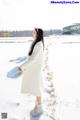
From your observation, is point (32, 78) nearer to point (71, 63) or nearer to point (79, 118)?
point (79, 118)

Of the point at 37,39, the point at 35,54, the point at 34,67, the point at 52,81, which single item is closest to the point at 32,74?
the point at 34,67

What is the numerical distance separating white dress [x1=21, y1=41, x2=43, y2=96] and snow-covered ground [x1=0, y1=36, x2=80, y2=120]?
0.81ft

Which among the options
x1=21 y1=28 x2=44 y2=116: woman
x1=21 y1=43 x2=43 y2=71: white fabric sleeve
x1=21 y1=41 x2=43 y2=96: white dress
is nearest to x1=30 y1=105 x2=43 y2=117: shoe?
x1=21 y1=28 x2=44 y2=116: woman

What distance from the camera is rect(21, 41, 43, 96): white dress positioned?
2725 mm

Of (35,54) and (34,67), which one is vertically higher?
(35,54)

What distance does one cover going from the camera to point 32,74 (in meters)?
2.78

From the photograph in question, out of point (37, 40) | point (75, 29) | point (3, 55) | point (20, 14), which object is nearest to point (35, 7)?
point (20, 14)

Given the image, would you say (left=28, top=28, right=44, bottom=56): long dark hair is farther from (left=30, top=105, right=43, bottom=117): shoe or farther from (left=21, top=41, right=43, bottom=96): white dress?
(left=30, top=105, right=43, bottom=117): shoe

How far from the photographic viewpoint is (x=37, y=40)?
272 centimetres

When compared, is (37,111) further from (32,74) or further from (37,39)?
(37,39)

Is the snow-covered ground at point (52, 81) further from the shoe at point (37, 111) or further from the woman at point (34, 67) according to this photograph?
the woman at point (34, 67)

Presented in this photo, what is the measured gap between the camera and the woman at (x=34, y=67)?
107 inches

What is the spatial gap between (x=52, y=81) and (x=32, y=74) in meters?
0.93

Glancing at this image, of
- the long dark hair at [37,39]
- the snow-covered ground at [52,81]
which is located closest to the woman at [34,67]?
the long dark hair at [37,39]
